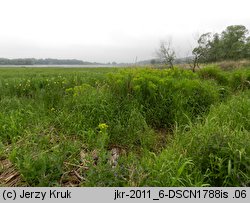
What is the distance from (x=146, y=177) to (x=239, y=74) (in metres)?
6.14

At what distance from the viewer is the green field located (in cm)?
219

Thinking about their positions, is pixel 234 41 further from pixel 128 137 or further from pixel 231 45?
pixel 128 137

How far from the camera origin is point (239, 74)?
6.83 metres

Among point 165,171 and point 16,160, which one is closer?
point 165,171

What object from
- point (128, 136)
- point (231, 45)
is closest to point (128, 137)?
point (128, 136)

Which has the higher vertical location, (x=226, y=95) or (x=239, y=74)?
(x=239, y=74)

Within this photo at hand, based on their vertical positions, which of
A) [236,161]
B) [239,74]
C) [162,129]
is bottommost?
[162,129]

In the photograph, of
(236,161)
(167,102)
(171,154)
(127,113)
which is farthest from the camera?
(167,102)

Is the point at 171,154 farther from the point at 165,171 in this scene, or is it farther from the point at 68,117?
the point at 68,117

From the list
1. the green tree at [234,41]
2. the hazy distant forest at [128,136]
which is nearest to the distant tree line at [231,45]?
the green tree at [234,41]

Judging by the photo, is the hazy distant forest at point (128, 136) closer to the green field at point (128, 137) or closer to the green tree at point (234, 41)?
the green field at point (128, 137)

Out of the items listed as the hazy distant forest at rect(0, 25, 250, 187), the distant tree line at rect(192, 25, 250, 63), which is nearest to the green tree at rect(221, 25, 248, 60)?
the distant tree line at rect(192, 25, 250, 63)

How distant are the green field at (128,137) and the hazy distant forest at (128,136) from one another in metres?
0.01

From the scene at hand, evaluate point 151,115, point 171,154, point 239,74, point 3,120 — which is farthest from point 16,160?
point 239,74
